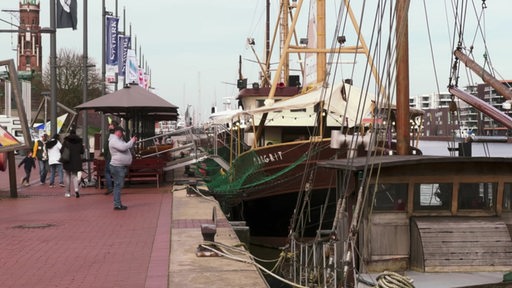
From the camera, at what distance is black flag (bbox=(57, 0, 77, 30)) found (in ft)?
80.0

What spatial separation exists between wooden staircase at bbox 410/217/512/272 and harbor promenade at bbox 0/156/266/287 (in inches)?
87.0

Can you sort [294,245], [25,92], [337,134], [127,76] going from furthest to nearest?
[25,92] → [127,76] → [337,134] → [294,245]

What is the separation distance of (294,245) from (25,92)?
43207 mm

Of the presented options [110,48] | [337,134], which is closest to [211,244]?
[337,134]

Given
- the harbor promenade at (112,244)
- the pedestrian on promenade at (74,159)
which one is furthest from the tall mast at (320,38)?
the pedestrian on promenade at (74,159)

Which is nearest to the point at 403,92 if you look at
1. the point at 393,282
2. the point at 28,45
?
the point at 393,282

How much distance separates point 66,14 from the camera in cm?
2450

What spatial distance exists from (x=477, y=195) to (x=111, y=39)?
962 inches

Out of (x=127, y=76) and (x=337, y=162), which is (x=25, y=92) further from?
(x=337, y=162)

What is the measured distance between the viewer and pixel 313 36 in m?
21.6

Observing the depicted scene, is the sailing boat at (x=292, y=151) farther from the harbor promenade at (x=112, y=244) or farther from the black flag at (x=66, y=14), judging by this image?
the black flag at (x=66, y=14)

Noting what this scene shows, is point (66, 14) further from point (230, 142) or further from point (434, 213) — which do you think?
point (434, 213)

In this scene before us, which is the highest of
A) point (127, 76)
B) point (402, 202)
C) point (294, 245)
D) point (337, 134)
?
point (127, 76)

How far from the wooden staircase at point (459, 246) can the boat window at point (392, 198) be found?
0.30m
